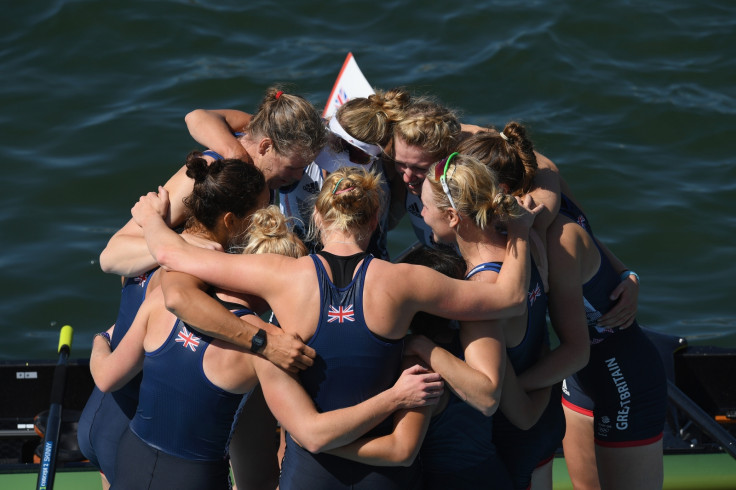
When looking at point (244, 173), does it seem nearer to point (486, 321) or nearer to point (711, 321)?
point (486, 321)

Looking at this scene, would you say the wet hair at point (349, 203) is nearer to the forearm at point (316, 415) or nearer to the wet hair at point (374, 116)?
the forearm at point (316, 415)

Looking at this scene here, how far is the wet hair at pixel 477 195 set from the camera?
112 inches

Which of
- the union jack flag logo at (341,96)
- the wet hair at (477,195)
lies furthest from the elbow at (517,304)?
the union jack flag logo at (341,96)

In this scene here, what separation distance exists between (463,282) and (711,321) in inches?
178

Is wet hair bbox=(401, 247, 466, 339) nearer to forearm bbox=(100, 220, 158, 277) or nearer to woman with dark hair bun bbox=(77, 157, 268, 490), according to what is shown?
woman with dark hair bun bbox=(77, 157, 268, 490)

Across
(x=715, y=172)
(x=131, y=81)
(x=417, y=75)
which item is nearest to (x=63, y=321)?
(x=131, y=81)

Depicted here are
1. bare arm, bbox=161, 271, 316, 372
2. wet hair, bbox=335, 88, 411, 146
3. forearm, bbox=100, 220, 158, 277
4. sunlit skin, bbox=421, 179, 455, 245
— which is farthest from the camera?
wet hair, bbox=335, 88, 411, 146

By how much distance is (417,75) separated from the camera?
8.62 metres

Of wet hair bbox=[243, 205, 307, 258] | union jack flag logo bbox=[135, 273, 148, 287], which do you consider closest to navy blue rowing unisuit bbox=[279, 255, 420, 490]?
wet hair bbox=[243, 205, 307, 258]

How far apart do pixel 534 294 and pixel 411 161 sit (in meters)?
0.78

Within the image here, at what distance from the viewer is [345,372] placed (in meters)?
2.74

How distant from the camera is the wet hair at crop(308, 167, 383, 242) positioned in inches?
112

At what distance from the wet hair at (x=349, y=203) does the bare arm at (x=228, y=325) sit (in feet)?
1.37

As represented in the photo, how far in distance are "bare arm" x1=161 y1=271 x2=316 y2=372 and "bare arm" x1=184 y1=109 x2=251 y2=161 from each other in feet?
2.96
